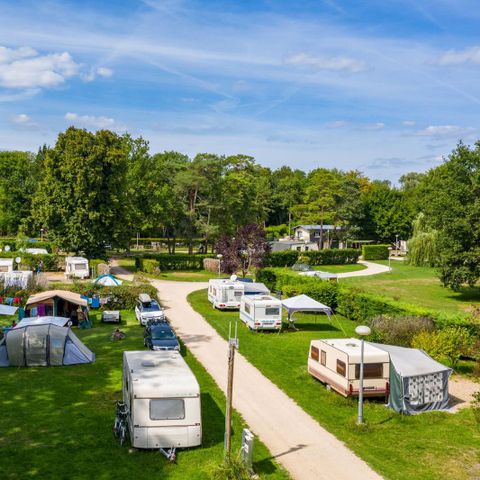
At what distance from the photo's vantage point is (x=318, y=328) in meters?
33.3

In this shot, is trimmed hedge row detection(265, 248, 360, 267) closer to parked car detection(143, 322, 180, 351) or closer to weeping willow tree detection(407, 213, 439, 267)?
weeping willow tree detection(407, 213, 439, 267)

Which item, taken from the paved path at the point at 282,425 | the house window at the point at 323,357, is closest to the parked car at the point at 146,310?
the paved path at the point at 282,425

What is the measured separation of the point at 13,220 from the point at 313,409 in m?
77.8

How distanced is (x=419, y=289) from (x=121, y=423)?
4034 cm

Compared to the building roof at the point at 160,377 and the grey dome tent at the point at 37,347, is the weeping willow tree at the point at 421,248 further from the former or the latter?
the building roof at the point at 160,377

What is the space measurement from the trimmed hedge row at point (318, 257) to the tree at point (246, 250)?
41.2 feet

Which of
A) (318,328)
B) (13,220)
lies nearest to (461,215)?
(318,328)

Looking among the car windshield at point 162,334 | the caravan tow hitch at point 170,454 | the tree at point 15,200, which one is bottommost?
the caravan tow hitch at point 170,454

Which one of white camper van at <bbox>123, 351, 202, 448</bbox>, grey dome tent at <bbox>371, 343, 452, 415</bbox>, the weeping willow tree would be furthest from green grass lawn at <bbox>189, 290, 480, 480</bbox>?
the weeping willow tree

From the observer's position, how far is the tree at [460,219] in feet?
142

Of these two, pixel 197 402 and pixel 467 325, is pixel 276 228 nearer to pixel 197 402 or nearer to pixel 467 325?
pixel 467 325

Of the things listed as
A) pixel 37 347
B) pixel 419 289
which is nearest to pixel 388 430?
pixel 37 347

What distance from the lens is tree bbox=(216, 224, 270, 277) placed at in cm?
5066

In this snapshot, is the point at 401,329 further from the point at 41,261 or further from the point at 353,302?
the point at 41,261
